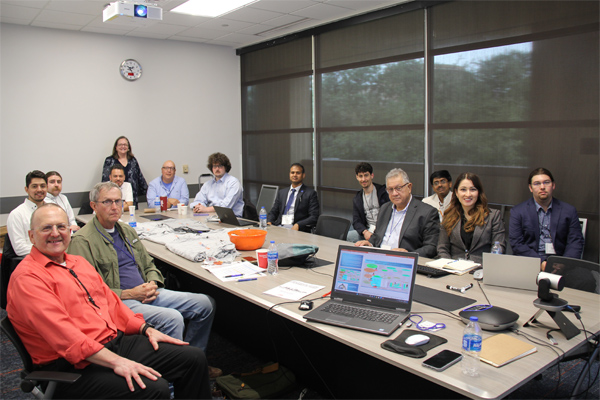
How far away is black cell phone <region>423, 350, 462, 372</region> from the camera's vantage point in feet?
5.54

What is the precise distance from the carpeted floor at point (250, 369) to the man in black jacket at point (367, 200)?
6.95 feet

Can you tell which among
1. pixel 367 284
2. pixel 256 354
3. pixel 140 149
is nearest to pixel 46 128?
pixel 140 149

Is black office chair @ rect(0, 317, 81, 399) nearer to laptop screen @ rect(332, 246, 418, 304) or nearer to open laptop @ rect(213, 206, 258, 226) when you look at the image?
laptop screen @ rect(332, 246, 418, 304)

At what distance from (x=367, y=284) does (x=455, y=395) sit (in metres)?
0.64

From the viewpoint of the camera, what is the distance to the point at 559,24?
404cm

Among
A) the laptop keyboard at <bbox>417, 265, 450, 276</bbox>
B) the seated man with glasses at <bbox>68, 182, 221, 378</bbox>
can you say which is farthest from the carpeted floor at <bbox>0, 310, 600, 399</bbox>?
the laptop keyboard at <bbox>417, 265, 450, 276</bbox>

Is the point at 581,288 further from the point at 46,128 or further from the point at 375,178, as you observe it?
the point at 46,128

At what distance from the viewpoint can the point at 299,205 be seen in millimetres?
5316

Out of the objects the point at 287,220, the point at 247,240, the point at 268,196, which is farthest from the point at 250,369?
the point at 268,196

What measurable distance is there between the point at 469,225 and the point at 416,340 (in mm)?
1733

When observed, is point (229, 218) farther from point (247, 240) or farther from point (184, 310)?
point (184, 310)

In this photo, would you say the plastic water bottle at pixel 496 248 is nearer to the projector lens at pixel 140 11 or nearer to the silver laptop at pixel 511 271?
the silver laptop at pixel 511 271

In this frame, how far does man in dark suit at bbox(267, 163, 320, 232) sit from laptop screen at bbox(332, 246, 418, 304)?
2.79 m

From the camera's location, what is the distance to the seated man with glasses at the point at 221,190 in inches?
226
